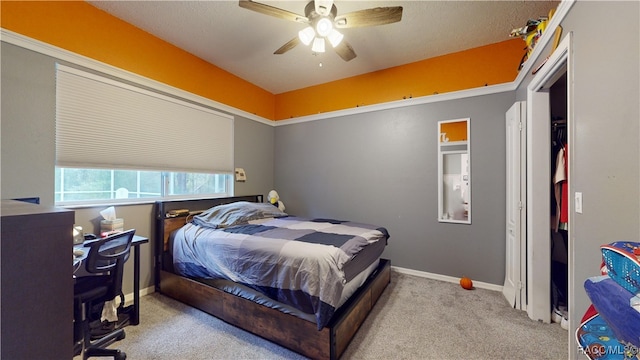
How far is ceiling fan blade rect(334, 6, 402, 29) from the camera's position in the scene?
185 cm

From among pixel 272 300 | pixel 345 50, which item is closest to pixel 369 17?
pixel 345 50

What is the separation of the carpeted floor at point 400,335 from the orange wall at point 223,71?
2.52m

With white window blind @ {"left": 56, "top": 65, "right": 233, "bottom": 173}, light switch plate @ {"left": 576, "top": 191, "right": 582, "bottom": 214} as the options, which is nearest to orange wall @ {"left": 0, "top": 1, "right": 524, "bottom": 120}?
white window blind @ {"left": 56, "top": 65, "right": 233, "bottom": 173}

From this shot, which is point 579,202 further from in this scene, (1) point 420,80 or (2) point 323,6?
(1) point 420,80

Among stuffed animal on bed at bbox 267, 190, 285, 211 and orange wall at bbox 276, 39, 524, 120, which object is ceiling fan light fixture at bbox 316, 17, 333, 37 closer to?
orange wall at bbox 276, 39, 524, 120

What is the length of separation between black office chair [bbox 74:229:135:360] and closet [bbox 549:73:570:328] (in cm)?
348

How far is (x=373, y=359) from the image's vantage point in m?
1.71

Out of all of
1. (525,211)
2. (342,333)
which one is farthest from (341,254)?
(525,211)

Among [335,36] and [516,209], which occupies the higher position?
[335,36]

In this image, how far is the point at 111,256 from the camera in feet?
5.41

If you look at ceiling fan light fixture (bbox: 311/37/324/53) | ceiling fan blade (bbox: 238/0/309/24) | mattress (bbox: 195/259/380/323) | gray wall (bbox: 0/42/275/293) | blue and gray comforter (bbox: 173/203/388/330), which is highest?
ceiling fan blade (bbox: 238/0/309/24)

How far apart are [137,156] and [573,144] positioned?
12.2 ft

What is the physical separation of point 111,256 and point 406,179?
318 cm

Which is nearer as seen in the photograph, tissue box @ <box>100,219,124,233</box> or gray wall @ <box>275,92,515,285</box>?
tissue box @ <box>100,219,124,233</box>
